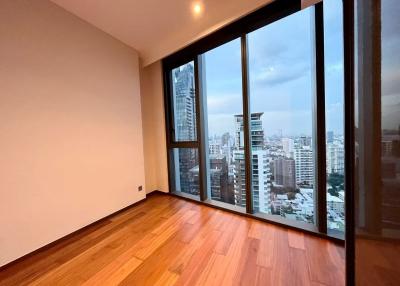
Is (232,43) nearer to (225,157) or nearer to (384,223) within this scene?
(225,157)

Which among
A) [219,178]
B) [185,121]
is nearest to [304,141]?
[219,178]

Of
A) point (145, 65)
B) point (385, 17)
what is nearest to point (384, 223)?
point (385, 17)

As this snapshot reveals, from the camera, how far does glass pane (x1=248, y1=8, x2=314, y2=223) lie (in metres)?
1.79

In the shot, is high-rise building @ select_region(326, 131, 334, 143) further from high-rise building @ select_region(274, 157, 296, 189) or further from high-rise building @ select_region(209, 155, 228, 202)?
high-rise building @ select_region(209, 155, 228, 202)

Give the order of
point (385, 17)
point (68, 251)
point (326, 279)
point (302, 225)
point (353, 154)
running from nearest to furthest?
point (385, 17), point (353, 154), point (326, 279), point (68, 251), point (302, 225)

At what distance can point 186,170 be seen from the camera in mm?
3119

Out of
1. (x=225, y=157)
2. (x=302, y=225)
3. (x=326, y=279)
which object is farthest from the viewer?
(x=225, y=157)

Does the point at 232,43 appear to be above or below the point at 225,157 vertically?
above

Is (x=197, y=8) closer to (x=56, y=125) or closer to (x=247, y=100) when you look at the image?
(x=247, y=100)

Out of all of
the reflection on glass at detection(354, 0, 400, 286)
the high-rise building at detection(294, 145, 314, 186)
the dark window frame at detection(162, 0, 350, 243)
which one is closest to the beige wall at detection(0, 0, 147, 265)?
the dark window frame at detection(162, 0, 350, 243)

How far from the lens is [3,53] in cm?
153

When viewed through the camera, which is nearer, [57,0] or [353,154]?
[353,154]

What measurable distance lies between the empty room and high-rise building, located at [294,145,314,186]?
0.01 metres

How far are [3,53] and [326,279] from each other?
329 centimetres
